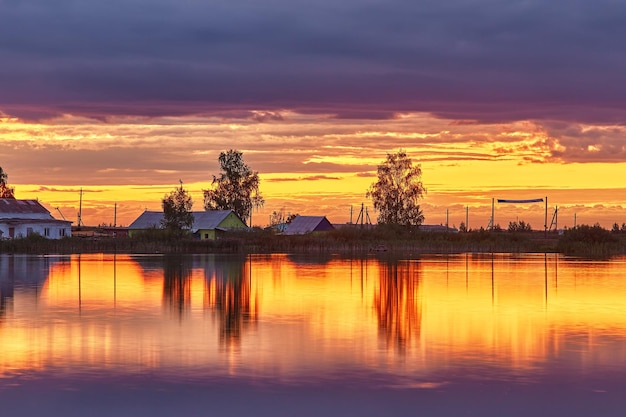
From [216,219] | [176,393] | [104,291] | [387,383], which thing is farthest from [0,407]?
[216,219]

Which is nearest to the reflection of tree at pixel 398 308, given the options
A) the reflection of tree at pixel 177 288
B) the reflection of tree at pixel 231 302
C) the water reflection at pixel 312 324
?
the water reflection at pixel 312 324

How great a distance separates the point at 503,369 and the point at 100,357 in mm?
7342

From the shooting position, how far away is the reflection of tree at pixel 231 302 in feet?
73.1

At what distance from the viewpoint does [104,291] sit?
34375 millimetres

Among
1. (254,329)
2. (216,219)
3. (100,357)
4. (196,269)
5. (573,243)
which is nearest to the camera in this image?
(100,357)

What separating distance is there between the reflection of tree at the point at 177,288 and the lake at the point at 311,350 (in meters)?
0.15

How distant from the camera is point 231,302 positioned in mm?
29938

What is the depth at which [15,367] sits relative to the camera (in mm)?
16984

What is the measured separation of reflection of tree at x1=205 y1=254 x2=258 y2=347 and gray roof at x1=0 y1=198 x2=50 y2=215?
168ft

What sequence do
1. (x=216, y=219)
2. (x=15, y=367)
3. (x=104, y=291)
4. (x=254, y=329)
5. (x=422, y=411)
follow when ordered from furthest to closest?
(x=216, y=219)
(x=104, y=291)
(x=254, y=329)
(x=15, y=367)
(x=422, y=411)

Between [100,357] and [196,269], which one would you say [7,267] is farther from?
[100,357]

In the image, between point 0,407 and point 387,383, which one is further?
point 387,383

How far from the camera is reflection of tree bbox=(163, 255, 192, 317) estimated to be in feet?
94.7

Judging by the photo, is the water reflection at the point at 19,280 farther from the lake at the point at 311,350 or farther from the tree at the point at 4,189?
the tree at the point at 4,189
